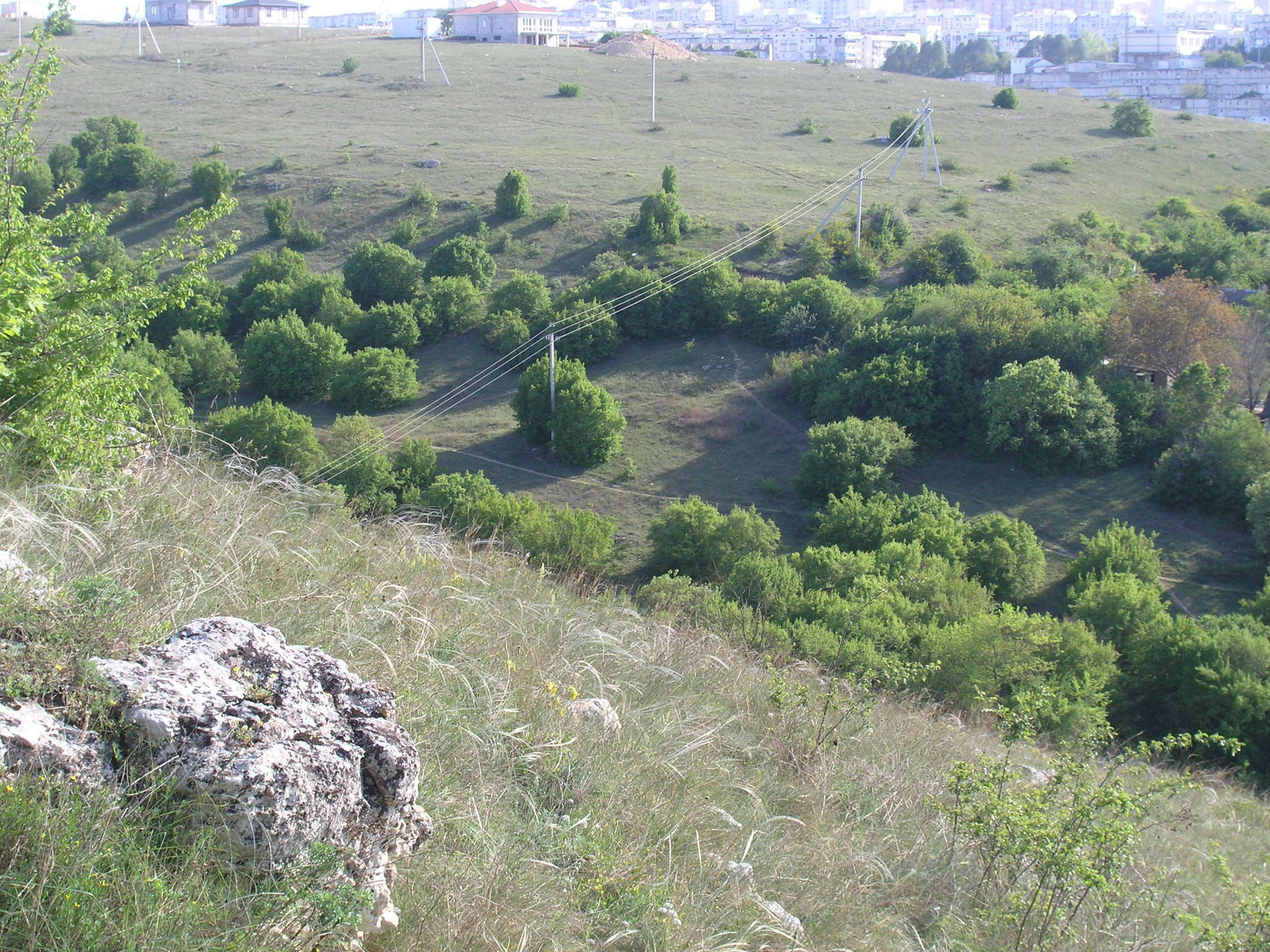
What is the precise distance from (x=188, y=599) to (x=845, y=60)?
497 feet

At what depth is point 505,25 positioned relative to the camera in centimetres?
8962

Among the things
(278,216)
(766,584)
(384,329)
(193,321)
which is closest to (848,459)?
(766,584)

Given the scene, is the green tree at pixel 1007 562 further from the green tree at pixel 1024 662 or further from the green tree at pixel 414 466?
the green tree at pixel 414 466

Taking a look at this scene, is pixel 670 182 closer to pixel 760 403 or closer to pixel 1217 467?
pixel 760 403

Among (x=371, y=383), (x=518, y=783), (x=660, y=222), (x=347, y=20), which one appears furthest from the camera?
(x=347, y=20)

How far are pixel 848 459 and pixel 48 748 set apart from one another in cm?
2278

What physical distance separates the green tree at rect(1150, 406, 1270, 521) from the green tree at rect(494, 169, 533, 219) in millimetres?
26001

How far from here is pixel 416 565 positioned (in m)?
5.85

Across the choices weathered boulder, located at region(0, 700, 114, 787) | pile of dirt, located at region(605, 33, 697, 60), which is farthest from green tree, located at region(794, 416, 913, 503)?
pile of dirt, located at region(605, 33, 697, 60)

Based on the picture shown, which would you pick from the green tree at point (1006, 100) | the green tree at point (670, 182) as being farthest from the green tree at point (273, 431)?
the green tree at point (1006, 100)

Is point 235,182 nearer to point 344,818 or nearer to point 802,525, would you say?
point 802,525

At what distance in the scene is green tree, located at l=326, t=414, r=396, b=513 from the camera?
22.3 metres

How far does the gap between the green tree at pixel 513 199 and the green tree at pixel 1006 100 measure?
3540 centimetres

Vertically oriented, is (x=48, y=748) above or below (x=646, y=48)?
below
